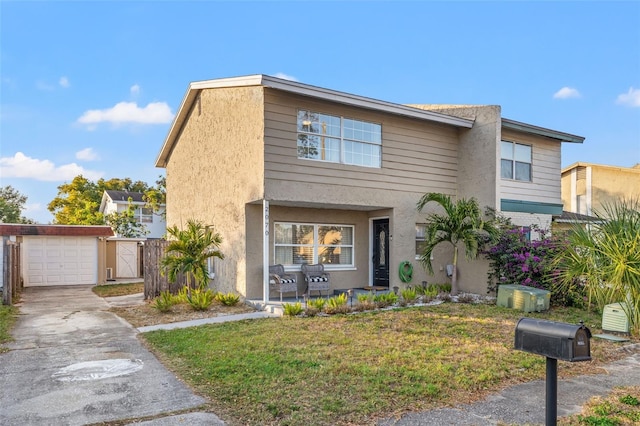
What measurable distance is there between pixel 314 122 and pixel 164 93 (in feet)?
37.7

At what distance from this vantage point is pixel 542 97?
60.7ft

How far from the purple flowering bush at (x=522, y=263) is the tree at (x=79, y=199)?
87.8 feet

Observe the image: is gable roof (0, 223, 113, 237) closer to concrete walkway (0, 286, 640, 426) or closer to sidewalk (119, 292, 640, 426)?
concrete walkway (0, 286, 640, 426)

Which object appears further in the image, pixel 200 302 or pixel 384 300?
pixel 384 300

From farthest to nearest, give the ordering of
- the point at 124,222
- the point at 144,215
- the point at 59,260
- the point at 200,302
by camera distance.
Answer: the point at 144,215 → the point at 124,222 → the point at 59,260 → the point at 200,302

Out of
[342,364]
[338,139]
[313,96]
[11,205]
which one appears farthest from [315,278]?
[11,205]

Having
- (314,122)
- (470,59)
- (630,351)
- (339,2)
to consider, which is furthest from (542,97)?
(630,351)

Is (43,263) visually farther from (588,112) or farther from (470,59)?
(588,112)

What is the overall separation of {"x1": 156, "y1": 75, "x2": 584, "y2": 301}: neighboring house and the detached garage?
6.37m

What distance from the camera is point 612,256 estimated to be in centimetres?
754

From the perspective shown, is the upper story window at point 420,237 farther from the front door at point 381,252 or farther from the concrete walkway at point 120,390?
the concrete walkway at point 120,390

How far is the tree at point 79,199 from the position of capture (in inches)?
1310

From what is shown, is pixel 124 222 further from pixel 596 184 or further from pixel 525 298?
pixel 596 184

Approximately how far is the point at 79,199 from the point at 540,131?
37133 mm
